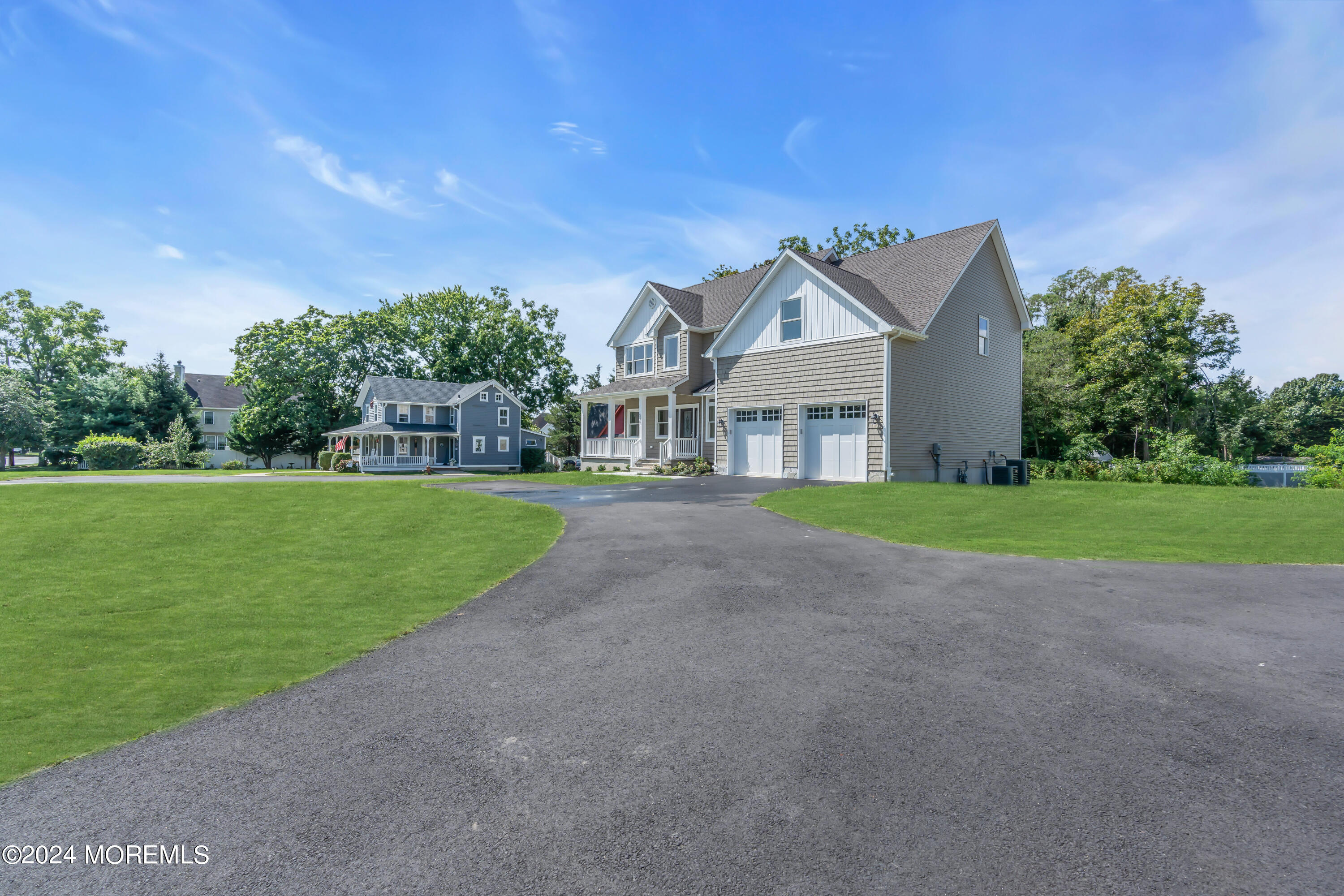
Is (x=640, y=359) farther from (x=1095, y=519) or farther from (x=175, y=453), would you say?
(x=175, y=453)

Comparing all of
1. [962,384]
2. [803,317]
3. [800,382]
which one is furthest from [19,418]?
[962,384]

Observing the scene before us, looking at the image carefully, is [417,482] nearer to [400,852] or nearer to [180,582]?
[180,582]

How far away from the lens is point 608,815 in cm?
275

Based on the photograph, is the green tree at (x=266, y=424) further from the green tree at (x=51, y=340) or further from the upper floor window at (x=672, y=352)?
the upper floor window at (x=672, y=352)

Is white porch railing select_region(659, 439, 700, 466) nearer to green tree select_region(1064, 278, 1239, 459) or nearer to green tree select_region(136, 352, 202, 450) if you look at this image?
green tree select_region(1064, 278, 1239, 459)

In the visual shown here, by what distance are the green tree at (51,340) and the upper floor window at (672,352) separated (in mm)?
56959

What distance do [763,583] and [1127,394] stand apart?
30723 mm

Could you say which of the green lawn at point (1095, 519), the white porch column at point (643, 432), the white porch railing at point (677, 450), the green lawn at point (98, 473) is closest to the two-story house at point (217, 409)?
the green lawn at point (98, 473)

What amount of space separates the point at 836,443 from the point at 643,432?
402 inches


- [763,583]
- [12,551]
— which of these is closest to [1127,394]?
[763,583]

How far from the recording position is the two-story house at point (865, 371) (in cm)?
1916

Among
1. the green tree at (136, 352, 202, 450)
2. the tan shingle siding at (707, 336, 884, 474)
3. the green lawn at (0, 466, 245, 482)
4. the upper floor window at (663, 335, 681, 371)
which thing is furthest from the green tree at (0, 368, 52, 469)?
the tan shingle siding at (707, 336, 884, 474)

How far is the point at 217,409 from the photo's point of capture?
59406 millimetres

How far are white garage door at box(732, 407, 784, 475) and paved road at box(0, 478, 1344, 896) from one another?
624 inches
